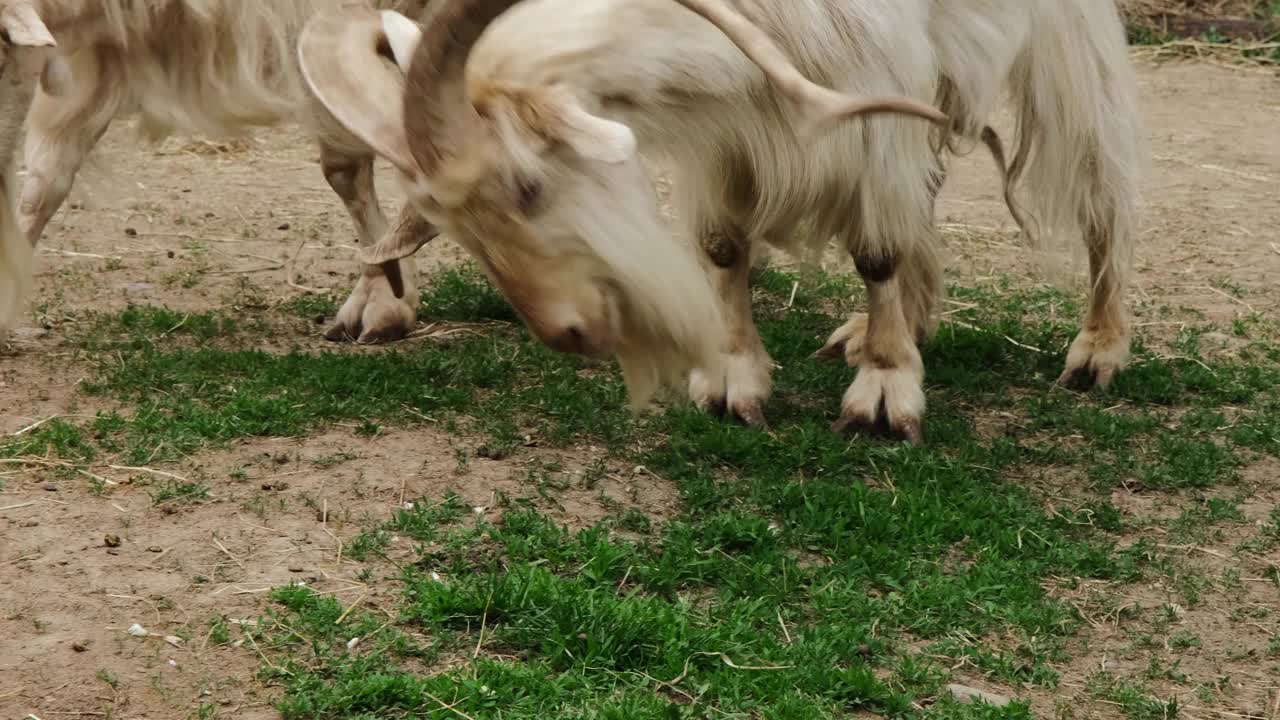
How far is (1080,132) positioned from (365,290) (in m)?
2.59

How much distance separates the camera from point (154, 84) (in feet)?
18.7

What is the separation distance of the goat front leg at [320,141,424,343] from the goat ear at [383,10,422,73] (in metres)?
1.89

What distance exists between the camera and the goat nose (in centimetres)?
394

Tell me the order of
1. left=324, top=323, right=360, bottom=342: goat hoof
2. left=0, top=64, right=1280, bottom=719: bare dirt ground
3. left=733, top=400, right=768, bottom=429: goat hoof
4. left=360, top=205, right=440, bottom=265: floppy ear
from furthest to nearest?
left=324, top=323, right=360, bottom=342: goat hoof < left=733, top=400, right=768, bottom=429: goat hoof < left=360, top=205, right=440, bottom=265: floppy ear < left=0, top=64, right=1280, bottom=719: bare dirt ground

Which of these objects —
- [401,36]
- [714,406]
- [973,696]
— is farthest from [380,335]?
[973,696]

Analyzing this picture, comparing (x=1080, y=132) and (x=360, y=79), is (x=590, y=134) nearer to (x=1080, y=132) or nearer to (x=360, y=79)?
(x=360, y=79)

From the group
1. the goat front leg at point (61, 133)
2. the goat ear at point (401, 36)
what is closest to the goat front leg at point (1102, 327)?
the goat ear at point (401, 36)

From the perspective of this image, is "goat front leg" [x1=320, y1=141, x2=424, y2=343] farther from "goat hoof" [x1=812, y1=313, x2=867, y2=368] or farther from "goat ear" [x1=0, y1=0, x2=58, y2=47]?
"goat hoof" [x1=812, y1=313, x2=867, y2=368]

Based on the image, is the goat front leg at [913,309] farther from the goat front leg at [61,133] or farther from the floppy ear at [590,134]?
the goat front leg at [61,133]

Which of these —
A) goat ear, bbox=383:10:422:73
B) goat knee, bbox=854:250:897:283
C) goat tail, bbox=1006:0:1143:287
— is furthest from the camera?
goat tail, bbox=1006:0:1143:287

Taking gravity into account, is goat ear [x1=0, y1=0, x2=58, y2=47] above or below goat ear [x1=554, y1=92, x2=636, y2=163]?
below

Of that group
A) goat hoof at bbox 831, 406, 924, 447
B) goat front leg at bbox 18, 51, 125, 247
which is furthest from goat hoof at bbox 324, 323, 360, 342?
goat hoof at bbox 831, 406, 924, 447

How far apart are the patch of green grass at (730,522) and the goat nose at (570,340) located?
490 mm

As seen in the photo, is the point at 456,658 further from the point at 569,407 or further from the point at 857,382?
the point at 857,382
